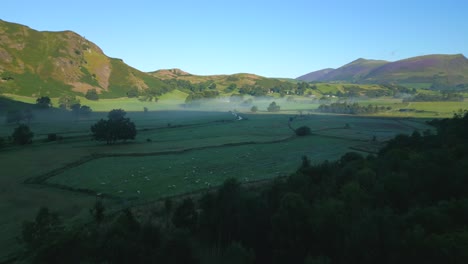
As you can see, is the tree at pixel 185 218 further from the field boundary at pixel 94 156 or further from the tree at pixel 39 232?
the field boundary at pixel 94 156

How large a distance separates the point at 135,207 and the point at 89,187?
11.3m

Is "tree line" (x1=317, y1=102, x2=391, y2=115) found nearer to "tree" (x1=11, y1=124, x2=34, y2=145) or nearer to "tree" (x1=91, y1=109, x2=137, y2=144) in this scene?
"tree" (x1=91, y1=109, x2=137, y2=144)

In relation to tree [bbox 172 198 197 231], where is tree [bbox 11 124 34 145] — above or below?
above

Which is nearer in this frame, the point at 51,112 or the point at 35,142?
the point at 35,142

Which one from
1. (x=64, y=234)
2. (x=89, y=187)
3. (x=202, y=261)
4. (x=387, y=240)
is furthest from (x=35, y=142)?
(x=387, y=240)

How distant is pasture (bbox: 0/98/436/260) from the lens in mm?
37562

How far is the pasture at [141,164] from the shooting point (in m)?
37.6

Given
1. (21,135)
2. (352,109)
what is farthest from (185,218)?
(352,109)

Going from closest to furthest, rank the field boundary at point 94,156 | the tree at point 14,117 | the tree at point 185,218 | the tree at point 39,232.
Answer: the tree at point 39,232 → the tree at point 185,218 → the field boundary at point 94,156 → the tree at point 14,117

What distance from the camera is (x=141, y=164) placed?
56.6 meters

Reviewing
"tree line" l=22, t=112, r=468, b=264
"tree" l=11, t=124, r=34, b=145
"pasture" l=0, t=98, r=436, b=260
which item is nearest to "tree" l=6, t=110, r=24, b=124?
"pasture" l=0, t=98, r=436, b=260

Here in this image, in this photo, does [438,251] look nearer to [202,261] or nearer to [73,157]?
[202,261]

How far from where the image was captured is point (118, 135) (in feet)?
252

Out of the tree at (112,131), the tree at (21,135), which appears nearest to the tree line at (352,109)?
the tree at (112,131)
